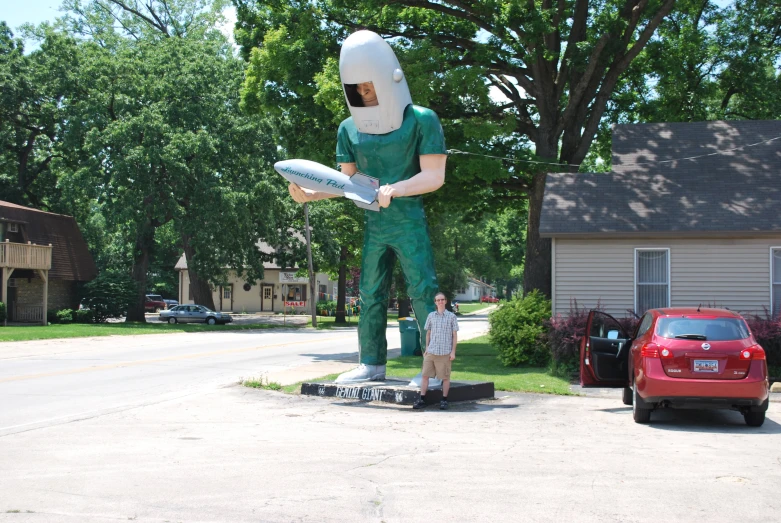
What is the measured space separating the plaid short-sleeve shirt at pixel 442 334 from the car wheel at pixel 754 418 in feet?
12.9

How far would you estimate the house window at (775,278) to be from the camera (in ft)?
54.5

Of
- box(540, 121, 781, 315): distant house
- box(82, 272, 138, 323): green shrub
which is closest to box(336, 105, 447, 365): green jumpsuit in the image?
box(540, 121, 781, 315): distant house

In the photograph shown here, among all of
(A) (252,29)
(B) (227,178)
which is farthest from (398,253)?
(B) (227,178)


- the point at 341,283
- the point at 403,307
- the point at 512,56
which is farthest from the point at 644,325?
the point at 403,307

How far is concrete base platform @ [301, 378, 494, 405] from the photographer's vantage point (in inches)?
469

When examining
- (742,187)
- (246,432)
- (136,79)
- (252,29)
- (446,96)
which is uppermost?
(136,79)

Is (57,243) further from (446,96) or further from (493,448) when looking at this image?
(493,448)

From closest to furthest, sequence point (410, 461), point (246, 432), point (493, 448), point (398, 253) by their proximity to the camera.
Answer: point (410, 461) → point (493, 448) → point (246, 432) → point (398, 253)

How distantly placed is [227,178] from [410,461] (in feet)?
113

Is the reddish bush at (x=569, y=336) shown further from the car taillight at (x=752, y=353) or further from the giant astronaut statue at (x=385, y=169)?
the car taillight at (x=752, y=353)

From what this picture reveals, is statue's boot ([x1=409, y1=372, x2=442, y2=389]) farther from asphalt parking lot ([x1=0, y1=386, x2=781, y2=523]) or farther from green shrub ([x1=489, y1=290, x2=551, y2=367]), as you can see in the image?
green shrub ([x1=489, y1=290, x2=551, y2=367])

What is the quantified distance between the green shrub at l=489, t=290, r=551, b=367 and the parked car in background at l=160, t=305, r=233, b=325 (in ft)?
102

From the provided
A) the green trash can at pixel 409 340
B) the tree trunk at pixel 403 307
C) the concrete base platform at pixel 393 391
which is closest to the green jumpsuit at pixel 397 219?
the concrete base platform at pixel 393 391

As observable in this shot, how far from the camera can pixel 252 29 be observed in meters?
24.5
